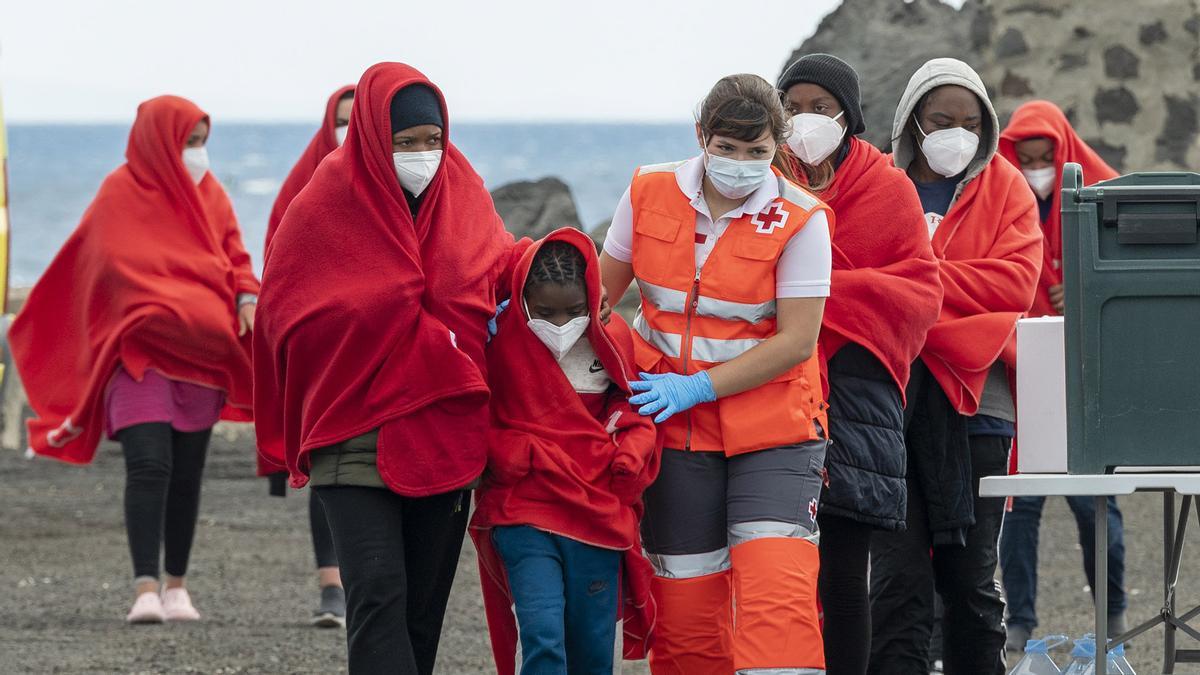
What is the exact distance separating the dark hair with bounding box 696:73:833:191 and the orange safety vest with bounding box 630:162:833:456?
16cm

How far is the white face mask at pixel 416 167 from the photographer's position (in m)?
4.66

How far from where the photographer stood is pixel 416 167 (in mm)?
4656

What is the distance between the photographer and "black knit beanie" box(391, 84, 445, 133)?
4.66 meters

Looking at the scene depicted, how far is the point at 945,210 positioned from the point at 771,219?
98 centimetres

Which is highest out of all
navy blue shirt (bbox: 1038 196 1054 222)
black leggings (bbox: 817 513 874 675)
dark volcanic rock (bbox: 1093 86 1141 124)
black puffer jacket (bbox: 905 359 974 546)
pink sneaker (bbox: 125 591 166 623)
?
dark volcanic rock (bbox: 1093 86 1141 124)

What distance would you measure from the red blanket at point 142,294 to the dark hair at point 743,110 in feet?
11.4

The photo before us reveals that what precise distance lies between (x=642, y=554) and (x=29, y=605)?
3914mm

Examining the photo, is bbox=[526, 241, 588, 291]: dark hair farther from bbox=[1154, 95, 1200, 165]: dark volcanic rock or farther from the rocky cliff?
bbox=[1154, 95, 1200, 165]: dark volcanic rock

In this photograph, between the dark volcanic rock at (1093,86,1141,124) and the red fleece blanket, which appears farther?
the dark volcanic rock at (1093,86,1141,124)

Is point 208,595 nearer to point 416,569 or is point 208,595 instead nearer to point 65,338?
point 65,338

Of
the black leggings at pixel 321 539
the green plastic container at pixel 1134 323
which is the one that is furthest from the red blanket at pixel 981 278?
the black leggings at pixel 321 539

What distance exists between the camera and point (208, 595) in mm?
8133

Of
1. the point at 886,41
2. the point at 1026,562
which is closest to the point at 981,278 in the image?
the point at 1026,562

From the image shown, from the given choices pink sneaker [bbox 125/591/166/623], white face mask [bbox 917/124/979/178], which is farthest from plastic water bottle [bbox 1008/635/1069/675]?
pink sneaker [bbox 125/591/166/623]
